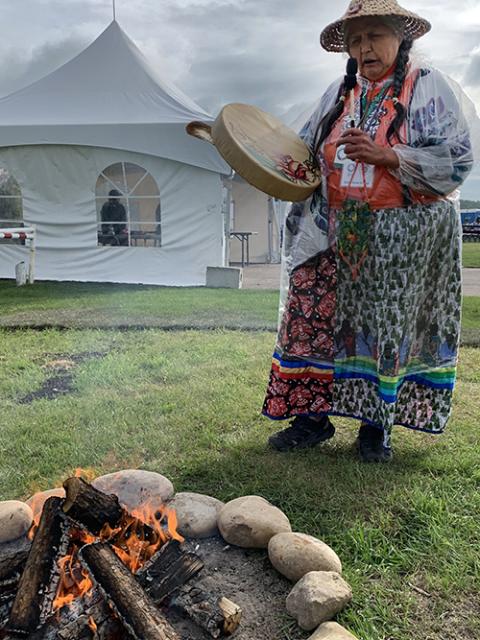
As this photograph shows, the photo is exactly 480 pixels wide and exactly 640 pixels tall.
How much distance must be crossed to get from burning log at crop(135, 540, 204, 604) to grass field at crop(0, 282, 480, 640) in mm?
311

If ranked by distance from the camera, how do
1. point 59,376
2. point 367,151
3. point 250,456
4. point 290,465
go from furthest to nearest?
point 59,376 < point 250,456 < point 290,465 < point 367,151

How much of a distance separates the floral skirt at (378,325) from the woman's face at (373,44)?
0.55m

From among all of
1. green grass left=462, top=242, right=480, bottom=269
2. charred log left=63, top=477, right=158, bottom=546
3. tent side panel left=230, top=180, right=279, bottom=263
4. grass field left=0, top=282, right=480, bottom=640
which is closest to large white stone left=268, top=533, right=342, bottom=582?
grass field left=0, top=282, right=480, bottom=640

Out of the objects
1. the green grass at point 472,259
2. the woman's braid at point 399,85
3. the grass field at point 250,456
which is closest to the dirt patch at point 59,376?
the grass field at point 250,456

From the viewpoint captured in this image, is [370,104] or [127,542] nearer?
[127,542]

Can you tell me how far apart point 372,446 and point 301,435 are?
1.04 ft

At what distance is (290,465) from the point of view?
254 cm

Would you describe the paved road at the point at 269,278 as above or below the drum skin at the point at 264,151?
below

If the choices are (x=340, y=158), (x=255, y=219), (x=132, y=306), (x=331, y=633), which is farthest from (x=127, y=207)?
(x=331, y=633)

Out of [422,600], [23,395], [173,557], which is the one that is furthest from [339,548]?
[23,395]

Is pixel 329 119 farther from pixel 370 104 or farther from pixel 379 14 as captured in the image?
pixel 379 14

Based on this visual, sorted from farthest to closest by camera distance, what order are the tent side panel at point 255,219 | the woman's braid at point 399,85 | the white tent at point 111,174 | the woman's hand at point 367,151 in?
the tent side panel at point 255,219 < the white tent at point 111,174 < the woman's braid at point 399,85 < the woman's hand at point 367,151

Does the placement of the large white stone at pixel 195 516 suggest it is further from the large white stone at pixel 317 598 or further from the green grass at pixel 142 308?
the green grass at pixel 142 308

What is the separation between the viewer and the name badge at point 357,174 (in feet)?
7.64
